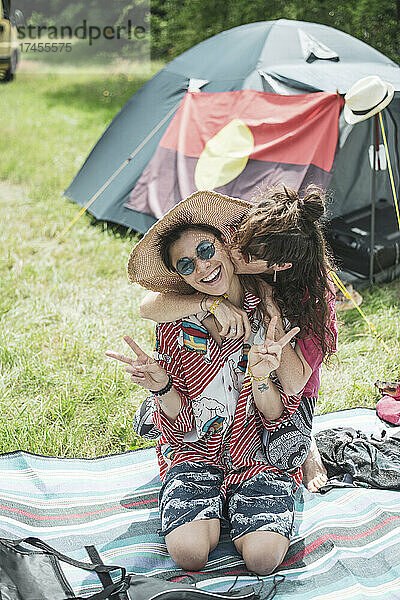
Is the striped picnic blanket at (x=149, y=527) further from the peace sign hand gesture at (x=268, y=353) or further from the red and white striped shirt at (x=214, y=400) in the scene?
the peace sign hand gesture at (x=268, y=353)

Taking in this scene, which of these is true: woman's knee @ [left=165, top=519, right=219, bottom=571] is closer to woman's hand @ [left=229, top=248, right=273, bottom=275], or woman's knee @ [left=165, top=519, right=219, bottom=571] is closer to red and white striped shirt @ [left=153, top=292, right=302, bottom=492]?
red and white striped shirt @ [left=153, top=292, right=302, bottom=492]

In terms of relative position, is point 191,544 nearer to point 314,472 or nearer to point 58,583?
point 58,583

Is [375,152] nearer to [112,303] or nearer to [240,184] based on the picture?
[240,184]

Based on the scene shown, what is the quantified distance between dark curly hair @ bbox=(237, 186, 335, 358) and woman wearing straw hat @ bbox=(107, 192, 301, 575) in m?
0.08

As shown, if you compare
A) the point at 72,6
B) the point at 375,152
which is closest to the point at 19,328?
the point at 375,152

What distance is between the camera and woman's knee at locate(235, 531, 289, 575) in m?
1.80

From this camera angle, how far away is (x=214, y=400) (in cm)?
194

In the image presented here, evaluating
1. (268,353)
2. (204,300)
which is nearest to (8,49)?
(204,300)

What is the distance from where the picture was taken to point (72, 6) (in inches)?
499

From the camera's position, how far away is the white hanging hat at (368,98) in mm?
3115

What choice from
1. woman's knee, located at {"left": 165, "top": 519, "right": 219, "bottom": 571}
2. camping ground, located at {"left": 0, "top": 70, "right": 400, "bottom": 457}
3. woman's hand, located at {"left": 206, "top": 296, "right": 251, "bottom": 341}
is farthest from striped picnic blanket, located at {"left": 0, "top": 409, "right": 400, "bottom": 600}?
woman's hand, located at {"left": 206, "top": 296, "right": 251, "bottom": 341}

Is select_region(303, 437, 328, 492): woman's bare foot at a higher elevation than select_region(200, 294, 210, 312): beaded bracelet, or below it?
below

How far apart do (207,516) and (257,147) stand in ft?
7.41

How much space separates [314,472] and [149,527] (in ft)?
1.90
